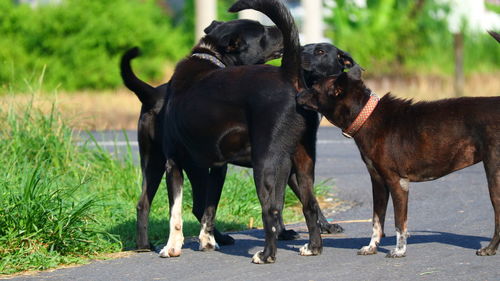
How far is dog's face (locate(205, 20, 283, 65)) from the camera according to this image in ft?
24.2

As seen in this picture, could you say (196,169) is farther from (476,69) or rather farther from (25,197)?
(476,69)

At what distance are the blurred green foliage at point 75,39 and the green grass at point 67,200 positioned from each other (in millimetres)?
8907

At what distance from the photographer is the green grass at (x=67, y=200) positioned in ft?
21.8

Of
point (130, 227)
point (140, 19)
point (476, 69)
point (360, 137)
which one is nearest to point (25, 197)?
point (130, 227)

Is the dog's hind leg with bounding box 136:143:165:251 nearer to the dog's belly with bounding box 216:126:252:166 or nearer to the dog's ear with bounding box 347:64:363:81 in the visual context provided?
the dog's belly with bounding box 216:126:252:166

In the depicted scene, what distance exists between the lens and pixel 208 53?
7.31m

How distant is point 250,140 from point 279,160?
0.25 meters

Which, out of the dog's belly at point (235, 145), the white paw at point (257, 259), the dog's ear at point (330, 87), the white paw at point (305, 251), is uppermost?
the dog's ear at point (330, 87)

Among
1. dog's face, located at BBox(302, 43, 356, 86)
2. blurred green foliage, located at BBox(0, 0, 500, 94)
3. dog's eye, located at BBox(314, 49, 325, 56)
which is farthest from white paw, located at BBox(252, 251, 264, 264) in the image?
blurred green foliage, located at BBox(0, 0, 500, 94)

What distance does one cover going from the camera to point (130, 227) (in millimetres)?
7812

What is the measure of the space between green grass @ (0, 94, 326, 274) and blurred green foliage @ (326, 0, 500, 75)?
11.5 metres

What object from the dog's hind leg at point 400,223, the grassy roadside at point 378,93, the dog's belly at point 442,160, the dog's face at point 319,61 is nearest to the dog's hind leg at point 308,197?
the dog's hind leg at point 400,223

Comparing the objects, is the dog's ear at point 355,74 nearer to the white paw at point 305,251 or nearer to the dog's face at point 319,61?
the dog's face at point 319,61

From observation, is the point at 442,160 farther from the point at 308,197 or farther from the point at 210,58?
the point at 210,58
